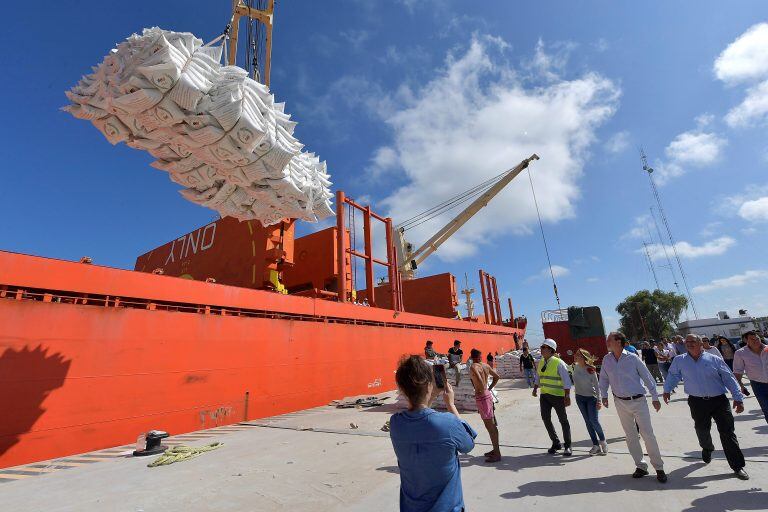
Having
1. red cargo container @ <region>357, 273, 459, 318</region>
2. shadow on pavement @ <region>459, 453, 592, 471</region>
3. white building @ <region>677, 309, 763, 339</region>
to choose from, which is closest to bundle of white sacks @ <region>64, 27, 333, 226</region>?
shadow on pavement @ <region>459, 453, 592, 471</region>

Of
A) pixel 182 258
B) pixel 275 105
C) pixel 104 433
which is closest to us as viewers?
pixel 275 105

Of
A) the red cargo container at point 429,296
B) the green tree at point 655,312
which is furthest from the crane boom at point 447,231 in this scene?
the green tree at point 655,312

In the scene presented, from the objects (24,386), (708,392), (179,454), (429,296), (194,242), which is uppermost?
(194,242)

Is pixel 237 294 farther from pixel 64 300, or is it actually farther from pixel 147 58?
pixel 147 58

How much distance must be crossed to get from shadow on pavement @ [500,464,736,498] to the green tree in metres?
62.1

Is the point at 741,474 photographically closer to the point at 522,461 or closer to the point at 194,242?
the point at 522,461

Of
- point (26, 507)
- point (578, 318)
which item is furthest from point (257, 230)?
point (578, 318)

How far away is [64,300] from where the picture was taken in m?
7.47

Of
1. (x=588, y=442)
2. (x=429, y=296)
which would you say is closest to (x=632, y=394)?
(x=588, y=442)

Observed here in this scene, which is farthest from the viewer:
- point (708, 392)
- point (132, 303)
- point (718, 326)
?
point (718, 326)

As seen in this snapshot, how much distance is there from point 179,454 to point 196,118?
5.18m

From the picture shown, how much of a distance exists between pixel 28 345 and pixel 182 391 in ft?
9.92

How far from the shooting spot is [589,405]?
5312 millimetres

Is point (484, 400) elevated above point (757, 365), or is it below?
below
